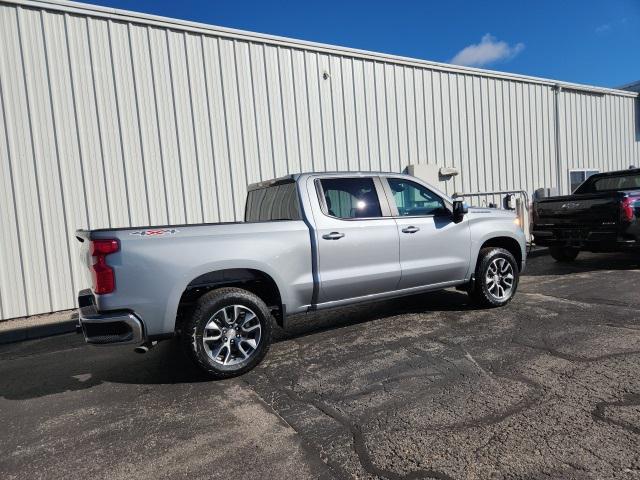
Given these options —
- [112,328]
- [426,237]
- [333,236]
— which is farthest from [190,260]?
[426,237]

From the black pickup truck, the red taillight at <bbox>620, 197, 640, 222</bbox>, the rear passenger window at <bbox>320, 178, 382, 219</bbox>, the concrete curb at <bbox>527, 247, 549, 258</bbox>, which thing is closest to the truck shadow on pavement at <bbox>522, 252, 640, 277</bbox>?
the concrete curb at <bbox>527, 247, 549, 258</bbox>

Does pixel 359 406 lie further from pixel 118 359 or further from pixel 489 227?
pixel 489 227

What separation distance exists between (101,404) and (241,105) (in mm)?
6351

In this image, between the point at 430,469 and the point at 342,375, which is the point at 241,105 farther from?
the point at 430,469

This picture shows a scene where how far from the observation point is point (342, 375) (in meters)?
4.00

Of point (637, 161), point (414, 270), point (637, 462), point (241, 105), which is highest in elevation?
point (241, 105)

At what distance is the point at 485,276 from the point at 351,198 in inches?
84.8

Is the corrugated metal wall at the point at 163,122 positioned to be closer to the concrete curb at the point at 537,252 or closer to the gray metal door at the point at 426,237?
the concrete curb at the point at 537,252

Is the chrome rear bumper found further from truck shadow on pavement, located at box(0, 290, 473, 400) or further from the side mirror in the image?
the side mirror

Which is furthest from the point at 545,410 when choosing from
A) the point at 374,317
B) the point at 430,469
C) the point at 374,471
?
the point at 374,317

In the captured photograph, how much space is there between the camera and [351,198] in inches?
197

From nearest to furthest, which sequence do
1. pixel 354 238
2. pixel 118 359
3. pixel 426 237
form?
pixel 354 238, pixel 118 359, pixel 426 237

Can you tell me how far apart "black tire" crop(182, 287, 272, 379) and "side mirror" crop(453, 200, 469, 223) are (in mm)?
2674

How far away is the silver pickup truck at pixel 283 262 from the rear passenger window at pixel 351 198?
0.04 feet
